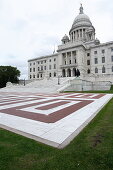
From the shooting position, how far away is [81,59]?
5762 cm

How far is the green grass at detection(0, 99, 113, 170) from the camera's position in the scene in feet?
8.42

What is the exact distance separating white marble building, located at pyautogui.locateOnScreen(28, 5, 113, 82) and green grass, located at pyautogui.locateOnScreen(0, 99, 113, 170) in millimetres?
46096

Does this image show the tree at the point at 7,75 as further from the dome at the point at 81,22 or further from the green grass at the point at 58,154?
the green grass at the point at 58,154

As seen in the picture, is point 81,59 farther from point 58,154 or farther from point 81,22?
point 58,154

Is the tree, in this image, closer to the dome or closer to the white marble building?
the white marble building

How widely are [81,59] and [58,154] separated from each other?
57.2 m

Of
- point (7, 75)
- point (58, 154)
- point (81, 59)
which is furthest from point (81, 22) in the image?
point (58, 154)

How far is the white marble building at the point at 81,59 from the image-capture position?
56281mm

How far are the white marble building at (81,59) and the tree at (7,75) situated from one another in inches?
619

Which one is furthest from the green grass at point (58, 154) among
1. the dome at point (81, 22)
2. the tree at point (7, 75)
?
the dome at point (81, 22)

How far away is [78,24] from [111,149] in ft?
264

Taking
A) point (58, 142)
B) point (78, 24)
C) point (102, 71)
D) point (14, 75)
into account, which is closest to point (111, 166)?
point (58, 142)

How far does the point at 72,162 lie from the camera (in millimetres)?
2662

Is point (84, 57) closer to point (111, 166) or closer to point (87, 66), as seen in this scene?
point (87, 66)
